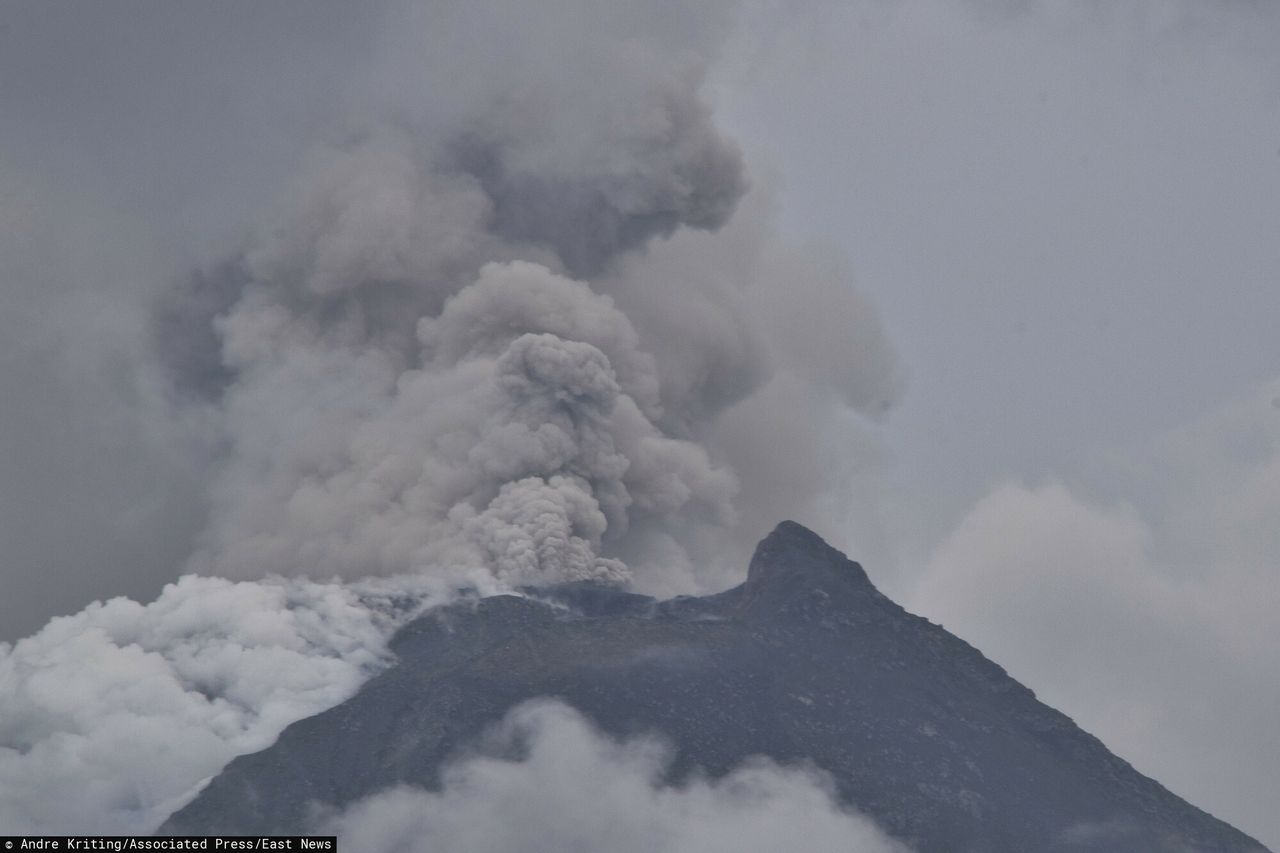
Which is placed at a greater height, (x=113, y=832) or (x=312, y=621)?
(x=312, y=621)

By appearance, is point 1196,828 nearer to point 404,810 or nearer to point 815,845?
point 815,845

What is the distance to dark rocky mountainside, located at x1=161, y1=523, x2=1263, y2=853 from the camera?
121 meters

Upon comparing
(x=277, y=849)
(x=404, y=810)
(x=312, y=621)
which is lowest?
(x=277, y=849)

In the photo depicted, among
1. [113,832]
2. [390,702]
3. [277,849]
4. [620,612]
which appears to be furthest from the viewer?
[620,612]

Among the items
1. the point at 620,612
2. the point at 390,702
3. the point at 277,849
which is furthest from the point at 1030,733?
the point at 277,849

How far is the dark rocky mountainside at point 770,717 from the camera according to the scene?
121 m

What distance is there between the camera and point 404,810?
11894 cm

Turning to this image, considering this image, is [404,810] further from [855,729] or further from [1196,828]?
[1196,828]

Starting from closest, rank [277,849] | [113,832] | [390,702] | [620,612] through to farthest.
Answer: [277,849], [113,832], [390,702], [620,612]

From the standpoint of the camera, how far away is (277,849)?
98.9 meters

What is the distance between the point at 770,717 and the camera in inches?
4956

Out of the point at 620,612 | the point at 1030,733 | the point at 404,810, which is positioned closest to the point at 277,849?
the point at 404,810

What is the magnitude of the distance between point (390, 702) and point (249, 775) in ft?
28.0

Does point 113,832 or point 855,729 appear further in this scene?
point 855,729
